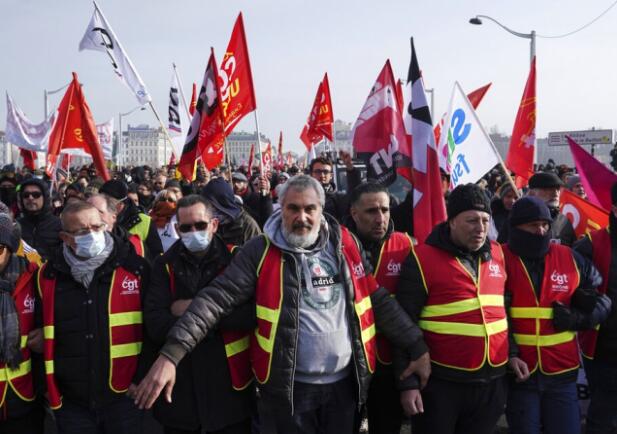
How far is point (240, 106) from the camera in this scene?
642cm

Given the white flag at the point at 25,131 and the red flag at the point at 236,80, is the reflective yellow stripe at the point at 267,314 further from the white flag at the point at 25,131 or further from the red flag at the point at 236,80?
the white flag at the point at 25,131

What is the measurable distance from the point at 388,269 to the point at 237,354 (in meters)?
1.02

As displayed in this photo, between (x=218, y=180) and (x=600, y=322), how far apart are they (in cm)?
273

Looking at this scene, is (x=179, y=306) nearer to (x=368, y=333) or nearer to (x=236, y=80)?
(x=368, y=333)

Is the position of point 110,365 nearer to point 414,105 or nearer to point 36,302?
point 36,302

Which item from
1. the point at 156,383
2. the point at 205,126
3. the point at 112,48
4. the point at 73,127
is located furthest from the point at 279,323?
the point at 73,127

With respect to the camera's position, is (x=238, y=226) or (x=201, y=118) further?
(x=201, y=118)

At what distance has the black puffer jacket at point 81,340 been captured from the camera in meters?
2.79

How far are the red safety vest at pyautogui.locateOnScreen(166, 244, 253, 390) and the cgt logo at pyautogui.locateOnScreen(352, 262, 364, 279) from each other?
0.65m

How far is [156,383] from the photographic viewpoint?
241cm

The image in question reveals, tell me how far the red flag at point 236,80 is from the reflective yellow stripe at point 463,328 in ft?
13.3

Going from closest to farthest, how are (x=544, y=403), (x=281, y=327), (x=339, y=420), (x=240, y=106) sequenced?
(x=281, y=327), (x=339, y=420), (x=544, y=403), (x=240, y=106)

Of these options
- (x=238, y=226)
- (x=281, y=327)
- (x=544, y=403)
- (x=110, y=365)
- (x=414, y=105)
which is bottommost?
(x=544, y=403)

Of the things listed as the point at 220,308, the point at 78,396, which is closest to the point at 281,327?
the point at 220,308
